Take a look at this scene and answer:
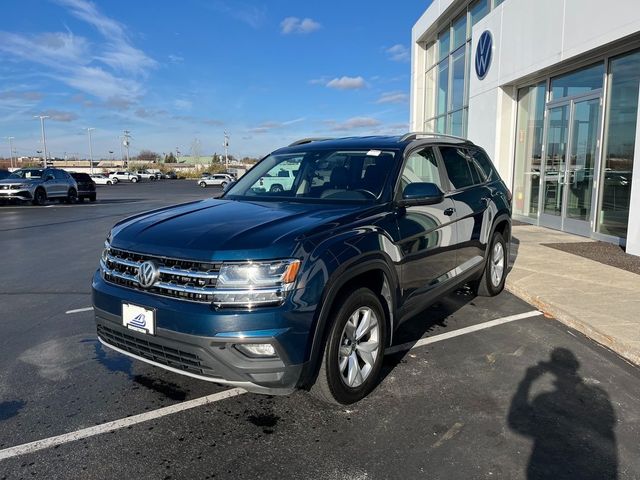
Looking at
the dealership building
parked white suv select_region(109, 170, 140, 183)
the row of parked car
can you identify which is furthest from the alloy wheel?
parked white suv select_region(109, 170, 140, 183)

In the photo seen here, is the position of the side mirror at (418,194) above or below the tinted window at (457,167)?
below

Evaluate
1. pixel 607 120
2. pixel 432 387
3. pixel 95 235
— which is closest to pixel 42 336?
pixel 432 387

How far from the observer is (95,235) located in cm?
1258

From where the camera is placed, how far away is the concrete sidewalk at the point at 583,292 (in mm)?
4766

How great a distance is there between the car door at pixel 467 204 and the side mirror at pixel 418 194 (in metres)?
1.01

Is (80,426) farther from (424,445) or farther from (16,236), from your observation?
(16,236)

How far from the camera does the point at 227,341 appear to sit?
283 cm

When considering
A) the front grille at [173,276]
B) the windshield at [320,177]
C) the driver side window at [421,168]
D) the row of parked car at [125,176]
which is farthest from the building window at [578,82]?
the row of parked car at [125,176]

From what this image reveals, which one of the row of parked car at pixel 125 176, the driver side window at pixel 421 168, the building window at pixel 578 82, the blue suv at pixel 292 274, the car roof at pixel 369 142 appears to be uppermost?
the building window at pixel 578 82

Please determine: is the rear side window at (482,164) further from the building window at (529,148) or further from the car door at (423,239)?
the building window at (529,148)

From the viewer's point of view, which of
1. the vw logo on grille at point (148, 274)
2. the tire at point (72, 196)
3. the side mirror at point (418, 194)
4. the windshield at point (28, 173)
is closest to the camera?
the vw logo on grille at point (148, 274)

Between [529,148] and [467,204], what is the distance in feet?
29.5

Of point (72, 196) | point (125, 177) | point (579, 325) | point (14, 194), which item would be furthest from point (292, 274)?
point (125, 177)

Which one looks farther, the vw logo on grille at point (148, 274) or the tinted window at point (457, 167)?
the tinted window at point (457, 167)
